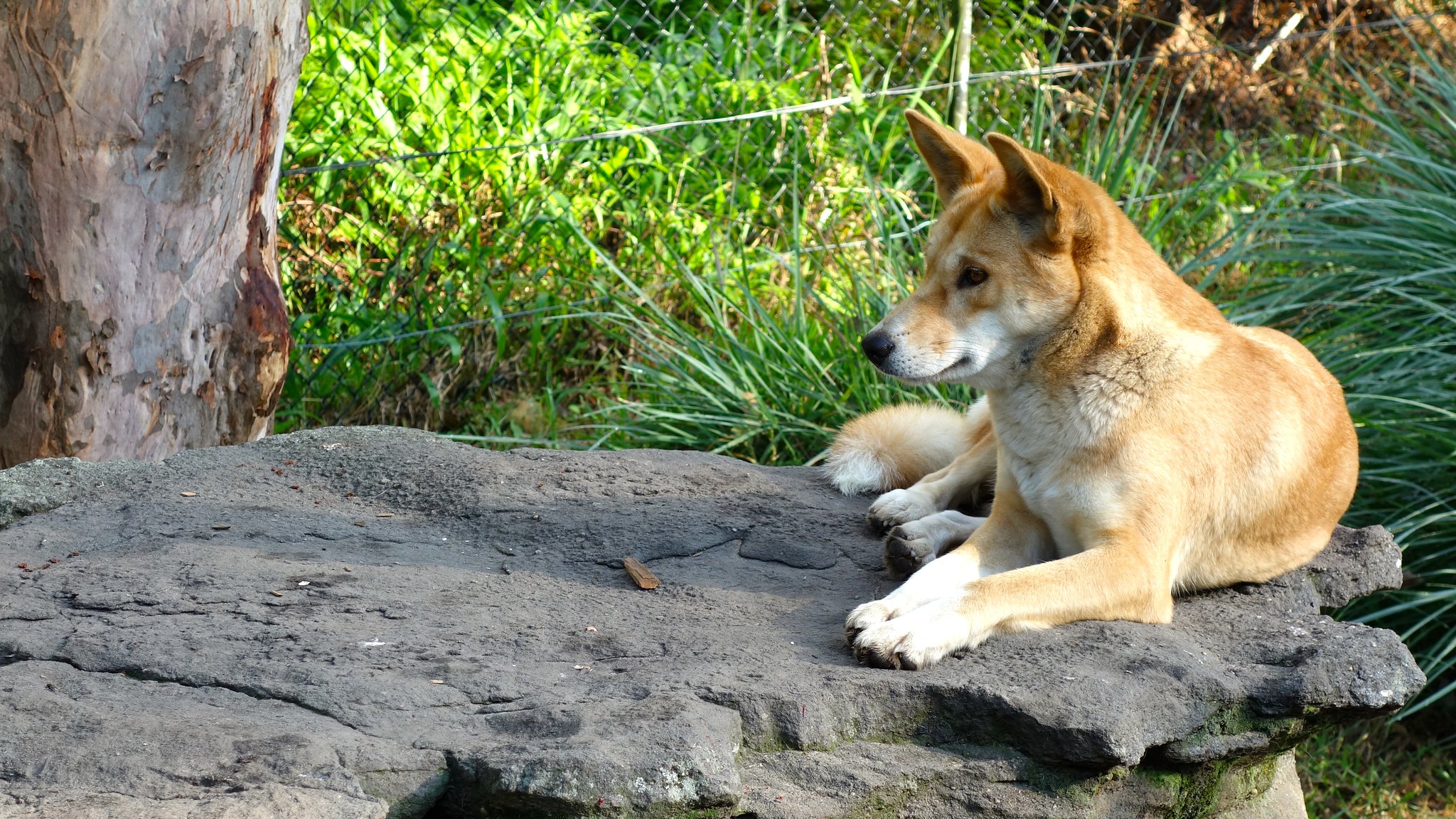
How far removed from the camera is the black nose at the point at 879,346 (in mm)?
3094

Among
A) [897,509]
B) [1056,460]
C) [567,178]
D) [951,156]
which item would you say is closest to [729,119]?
[567,178]

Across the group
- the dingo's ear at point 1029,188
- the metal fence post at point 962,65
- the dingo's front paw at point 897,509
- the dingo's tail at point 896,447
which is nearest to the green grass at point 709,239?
the metal fence post at point 962,65

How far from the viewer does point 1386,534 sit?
3623mm

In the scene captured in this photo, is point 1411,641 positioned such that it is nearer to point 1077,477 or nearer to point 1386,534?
point 1386,534

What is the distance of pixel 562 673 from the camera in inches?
101

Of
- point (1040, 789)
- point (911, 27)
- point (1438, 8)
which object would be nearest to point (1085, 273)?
point (1040, 789)

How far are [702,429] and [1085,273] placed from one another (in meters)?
2.42

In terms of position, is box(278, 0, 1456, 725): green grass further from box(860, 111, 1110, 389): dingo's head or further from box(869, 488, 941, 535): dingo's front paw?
box(860, 111, 1110, 389): dingo's head

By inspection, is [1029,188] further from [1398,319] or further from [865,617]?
[1398,319]

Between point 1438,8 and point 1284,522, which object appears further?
point 1438,8

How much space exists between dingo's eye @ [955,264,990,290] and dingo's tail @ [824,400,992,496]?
954 millimetres

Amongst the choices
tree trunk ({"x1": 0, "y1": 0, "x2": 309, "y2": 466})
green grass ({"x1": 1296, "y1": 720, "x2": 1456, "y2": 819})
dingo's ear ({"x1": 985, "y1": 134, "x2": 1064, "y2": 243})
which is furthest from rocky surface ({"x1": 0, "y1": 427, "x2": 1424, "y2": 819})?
green grass ({"x1": 1296, "y1": 720, "x2": 1456, "y2": 819})

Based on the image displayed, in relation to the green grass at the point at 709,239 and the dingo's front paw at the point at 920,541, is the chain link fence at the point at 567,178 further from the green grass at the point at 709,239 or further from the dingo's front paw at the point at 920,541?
the dingo's front paw at the point at 920,541

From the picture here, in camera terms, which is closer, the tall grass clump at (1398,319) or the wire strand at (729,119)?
the tall grass clump at (1398,319)
